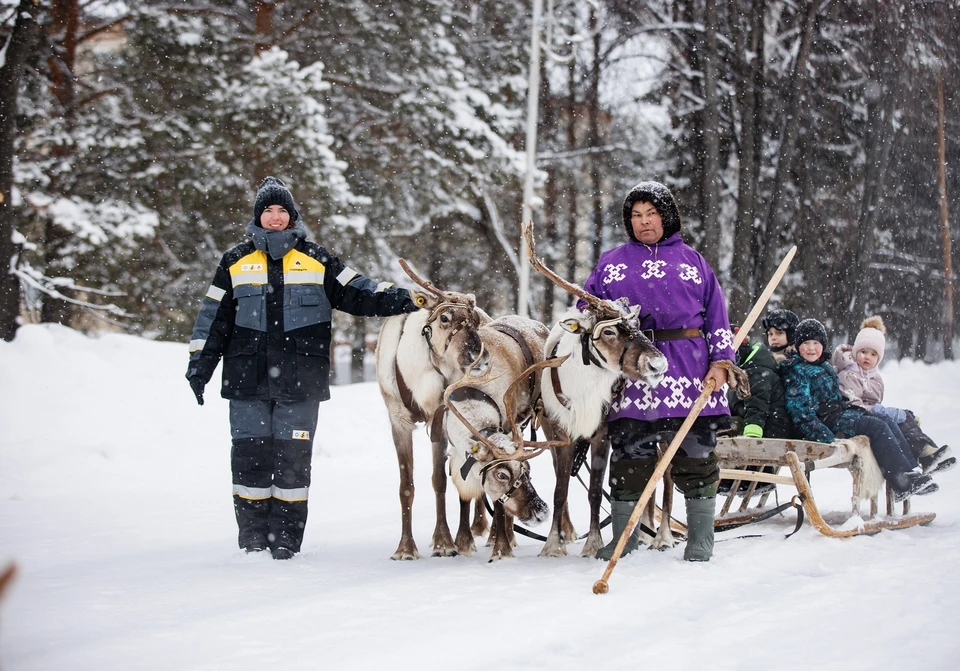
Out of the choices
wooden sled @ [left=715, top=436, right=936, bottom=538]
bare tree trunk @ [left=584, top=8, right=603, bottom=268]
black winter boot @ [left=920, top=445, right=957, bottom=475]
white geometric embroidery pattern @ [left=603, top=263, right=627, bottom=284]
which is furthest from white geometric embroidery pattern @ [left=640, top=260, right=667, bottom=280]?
bare tree trunk @ [left=584, top=8, right=603, bottom=268]

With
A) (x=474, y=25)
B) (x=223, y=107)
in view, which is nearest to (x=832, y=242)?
(x=474, y=25)

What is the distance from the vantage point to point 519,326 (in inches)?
224

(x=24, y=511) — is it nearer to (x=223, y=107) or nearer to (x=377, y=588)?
(x=377, y=588)

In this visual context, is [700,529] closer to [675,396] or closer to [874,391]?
[675,396]

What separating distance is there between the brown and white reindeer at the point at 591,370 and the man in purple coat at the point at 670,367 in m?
0.15

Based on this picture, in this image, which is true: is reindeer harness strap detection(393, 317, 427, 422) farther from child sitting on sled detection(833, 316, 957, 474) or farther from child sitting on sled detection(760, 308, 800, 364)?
child sitting on sled detection(833, 316, 957, 474)

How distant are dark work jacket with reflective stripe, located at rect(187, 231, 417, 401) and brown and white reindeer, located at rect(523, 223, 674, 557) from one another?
0.96 meters

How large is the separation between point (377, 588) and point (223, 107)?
12.1m

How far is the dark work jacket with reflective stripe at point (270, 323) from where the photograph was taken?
15.9 ft

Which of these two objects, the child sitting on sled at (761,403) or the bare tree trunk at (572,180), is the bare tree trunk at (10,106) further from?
the bare tree trunk at (572,180)

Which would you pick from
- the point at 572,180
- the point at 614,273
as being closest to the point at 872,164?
the point at 572,180

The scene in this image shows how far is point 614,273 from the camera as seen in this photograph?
15.3ft

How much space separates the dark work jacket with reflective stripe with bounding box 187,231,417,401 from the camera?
4832 mm

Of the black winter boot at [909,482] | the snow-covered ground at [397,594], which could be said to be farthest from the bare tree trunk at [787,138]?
the black winter boot at [909,482]
